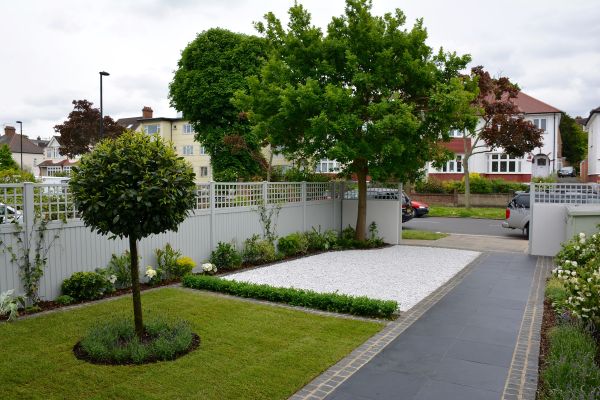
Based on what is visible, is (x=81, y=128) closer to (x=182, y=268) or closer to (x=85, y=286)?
(x=182, y=268)

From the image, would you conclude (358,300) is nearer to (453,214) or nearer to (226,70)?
(453,214)

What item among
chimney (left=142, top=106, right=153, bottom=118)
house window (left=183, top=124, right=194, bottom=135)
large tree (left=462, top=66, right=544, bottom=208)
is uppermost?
chimney (left=142, top=106, right=153, bottom=118)

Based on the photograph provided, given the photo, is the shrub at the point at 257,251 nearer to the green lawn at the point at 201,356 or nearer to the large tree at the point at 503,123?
the green lawn at the point at 201,356

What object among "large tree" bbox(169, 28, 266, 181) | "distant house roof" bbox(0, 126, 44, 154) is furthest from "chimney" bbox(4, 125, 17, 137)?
"large tree" bbox(169, 28, 266, 181)

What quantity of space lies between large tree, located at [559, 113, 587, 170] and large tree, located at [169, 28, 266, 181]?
164ft

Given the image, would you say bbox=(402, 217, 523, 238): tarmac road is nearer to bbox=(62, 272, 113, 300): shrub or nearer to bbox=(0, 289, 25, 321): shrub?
bbox=(62, 272, 113, 300): shrub

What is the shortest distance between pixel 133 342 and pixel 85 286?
2.93 meters

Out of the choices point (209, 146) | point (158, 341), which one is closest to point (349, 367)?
point (158, 341)

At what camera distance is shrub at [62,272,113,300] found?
26.0 feet

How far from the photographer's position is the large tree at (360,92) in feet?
40.8

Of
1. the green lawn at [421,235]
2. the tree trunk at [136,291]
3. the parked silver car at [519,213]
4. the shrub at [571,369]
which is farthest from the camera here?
the green lawn at [421,235]

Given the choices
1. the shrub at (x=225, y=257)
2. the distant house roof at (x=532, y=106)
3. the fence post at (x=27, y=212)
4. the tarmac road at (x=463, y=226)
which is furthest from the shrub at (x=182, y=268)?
the distant house roof at (x=532, y=106)

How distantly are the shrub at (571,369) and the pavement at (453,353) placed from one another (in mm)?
206

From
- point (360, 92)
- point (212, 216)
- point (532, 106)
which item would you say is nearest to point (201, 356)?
point (212, 216)
